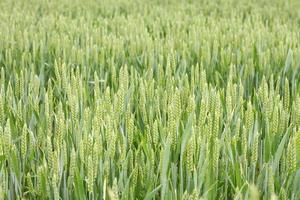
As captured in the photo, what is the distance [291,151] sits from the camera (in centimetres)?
84

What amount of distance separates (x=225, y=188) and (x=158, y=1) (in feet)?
13.1

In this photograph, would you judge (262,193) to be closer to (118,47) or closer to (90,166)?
(90,166)

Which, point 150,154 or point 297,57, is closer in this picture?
point 150,154

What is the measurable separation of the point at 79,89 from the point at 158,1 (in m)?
3.63

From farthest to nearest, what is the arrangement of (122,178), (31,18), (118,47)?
1. (31,18)
2. (118,47)
3. (122,178)

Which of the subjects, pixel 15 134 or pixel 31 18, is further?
pixel 31 18

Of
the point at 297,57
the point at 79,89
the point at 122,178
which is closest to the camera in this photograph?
the point at 122,178

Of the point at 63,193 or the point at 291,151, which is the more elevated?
the point at 291,151

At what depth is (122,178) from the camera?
910mm

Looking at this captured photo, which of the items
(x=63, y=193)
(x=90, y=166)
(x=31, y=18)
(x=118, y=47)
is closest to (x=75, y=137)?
(x=63, y=193)

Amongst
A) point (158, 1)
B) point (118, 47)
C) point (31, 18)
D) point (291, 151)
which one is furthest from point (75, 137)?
point (158, 1)

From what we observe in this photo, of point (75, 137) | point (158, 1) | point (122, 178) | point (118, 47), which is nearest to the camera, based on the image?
point (122, 178)

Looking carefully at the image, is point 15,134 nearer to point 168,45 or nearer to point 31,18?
point 168,45

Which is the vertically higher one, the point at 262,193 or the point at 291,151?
the point at 291,151
